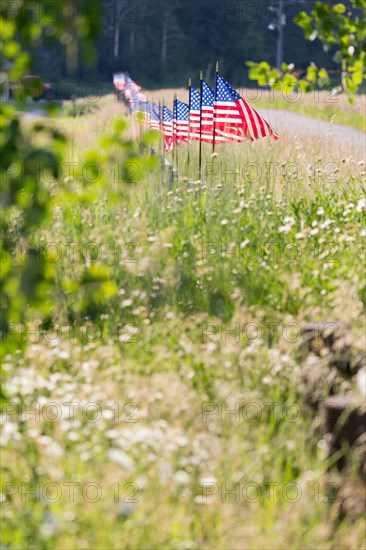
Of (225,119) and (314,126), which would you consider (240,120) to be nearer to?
(225,119)

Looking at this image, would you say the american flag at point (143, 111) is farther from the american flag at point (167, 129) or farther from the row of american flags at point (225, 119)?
the row of american flags at point (225, 119)

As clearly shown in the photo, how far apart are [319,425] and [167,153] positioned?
30.0ft

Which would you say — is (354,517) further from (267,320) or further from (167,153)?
(167,153)

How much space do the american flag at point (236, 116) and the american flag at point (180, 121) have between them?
3.16 feet

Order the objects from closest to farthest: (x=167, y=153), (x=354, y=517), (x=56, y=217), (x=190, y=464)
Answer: (x=354, y=517)
(x=190, y=464)
(x=56, y=217)
(x=167, y=153)

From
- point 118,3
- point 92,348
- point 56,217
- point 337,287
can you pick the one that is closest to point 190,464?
point 92,348

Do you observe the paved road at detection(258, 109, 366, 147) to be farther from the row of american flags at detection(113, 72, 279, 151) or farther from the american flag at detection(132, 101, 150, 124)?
the row of american flags at detection(113, 72, 279, 151)

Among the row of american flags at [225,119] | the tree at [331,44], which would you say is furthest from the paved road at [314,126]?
the tree at [331,44]

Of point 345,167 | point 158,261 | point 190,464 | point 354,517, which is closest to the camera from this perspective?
point 354,517

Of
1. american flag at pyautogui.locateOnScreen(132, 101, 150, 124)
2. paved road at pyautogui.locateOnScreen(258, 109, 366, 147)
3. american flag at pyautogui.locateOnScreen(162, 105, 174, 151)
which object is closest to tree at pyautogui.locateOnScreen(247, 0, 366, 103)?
american flag at pyautogui.locateOnScreen(132, 101, 150, 124)

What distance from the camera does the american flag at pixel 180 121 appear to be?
441 inches

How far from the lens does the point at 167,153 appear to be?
1309cm

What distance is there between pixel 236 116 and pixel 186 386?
19.1 ft

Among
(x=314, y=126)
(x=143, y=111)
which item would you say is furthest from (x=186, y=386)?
(x=314, y=126)
